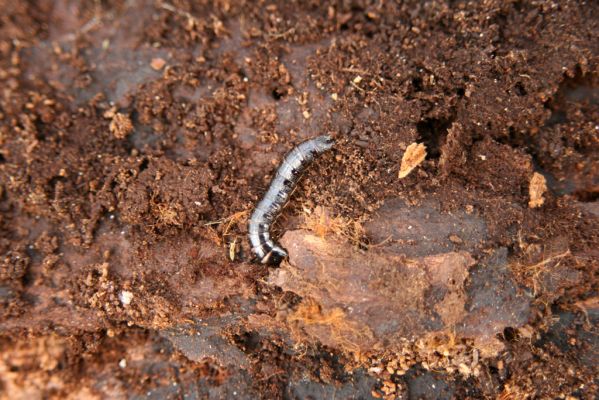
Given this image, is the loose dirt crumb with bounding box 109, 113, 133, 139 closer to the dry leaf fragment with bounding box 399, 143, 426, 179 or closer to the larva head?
the larva head

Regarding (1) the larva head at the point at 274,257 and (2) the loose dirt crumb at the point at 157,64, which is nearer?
(1) the larva head at the point at 274,257

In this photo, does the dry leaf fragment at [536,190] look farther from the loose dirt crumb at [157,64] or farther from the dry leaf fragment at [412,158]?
the loose dirt crumb at [157,64]

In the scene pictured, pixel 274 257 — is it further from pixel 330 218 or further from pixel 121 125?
pixel 121 125

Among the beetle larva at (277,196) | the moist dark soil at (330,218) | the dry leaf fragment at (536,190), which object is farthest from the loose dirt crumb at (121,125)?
the dry leaf fragment at (536,190)

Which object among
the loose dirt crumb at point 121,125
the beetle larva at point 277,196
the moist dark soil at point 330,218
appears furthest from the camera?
the loose dirt crumb at point 121,125

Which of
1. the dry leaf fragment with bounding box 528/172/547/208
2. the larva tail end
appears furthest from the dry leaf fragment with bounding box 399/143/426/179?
the dry leaf fragment with bounding box 528/172/547/208

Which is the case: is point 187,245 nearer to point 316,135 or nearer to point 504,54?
point 316,135
